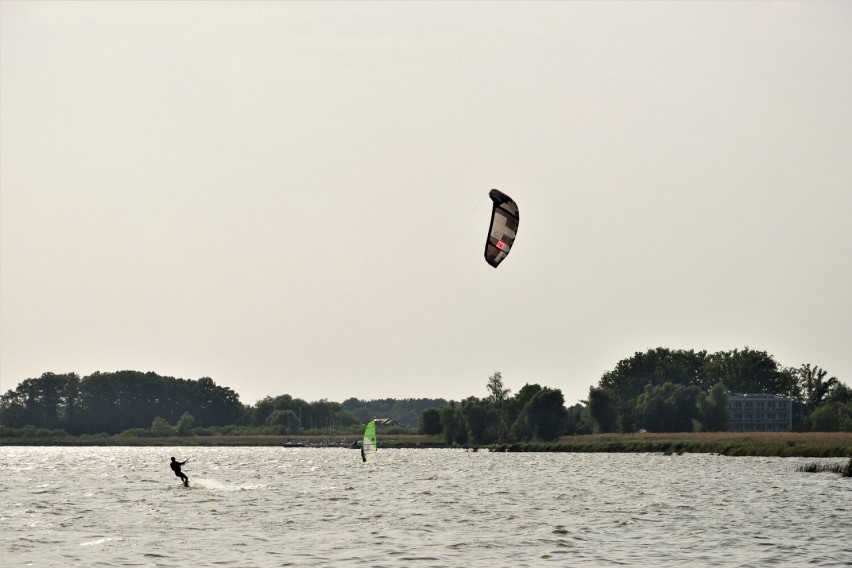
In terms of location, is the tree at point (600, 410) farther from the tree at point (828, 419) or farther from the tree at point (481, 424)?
the tree at point (828, 419)

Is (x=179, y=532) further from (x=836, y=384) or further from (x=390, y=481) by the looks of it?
(x=836, y=384)

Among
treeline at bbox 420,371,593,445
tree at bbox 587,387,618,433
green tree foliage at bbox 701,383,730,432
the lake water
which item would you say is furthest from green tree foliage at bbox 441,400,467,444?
the lake water

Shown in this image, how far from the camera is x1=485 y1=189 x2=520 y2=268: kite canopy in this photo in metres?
38.4

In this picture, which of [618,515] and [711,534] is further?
[618,515]

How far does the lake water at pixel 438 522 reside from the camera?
91.9 ft

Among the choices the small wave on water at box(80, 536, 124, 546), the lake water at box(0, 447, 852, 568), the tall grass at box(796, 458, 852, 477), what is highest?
the tall grass at box(796, 458, 852, 477)

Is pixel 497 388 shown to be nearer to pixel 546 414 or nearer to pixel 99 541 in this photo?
pixel 546 414

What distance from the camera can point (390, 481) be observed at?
199ft

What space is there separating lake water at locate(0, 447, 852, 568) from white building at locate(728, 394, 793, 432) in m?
126

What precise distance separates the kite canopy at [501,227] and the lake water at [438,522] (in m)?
7.84

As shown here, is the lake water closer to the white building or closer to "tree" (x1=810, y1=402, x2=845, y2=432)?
"tree" (x1=810, y1=402, x2=845, y2=432)

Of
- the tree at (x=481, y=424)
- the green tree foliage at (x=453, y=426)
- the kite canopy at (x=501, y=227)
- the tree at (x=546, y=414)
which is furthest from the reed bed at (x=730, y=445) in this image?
the kite canopy at (x=501, y=227)

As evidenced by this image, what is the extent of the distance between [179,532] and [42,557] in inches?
218

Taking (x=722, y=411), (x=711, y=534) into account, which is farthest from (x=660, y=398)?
(x=711, y=534)
